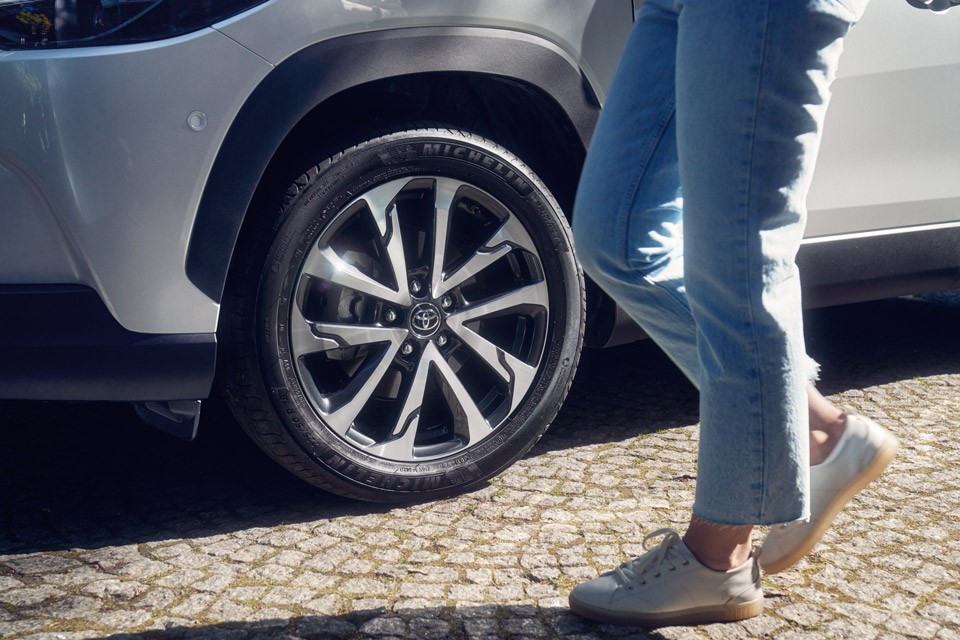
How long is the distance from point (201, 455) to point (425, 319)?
796 mm

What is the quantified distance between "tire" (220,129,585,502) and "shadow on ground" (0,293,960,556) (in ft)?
0.72

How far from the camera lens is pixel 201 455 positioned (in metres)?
2.92

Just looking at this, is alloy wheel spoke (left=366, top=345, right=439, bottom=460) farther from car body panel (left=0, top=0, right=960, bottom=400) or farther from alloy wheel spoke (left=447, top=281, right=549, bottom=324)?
car body panel (left=0, top=0, right=960, bottom=400)

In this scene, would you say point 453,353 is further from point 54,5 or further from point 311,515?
point 54,5

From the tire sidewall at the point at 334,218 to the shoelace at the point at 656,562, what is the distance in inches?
26.3

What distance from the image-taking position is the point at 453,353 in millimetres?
2639

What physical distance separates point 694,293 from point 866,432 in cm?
43

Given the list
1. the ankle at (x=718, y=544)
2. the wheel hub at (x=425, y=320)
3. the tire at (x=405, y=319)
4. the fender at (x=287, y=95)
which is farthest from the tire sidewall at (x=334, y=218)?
the ankle at (x=718, y=544)

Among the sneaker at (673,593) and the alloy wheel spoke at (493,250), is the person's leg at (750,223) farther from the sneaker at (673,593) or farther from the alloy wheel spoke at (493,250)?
the alloy wheel spoke at (493,250)

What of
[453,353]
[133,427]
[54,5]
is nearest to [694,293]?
[453,353]

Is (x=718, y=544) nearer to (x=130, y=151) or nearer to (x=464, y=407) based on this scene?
(x=464, y=407)

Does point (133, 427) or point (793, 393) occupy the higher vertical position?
point (793, 393)

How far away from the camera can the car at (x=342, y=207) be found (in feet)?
7.10

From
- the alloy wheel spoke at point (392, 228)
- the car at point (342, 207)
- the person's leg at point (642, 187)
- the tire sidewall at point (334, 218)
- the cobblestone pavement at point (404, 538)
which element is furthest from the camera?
the alloy wheel spoke at point (392, 228)
